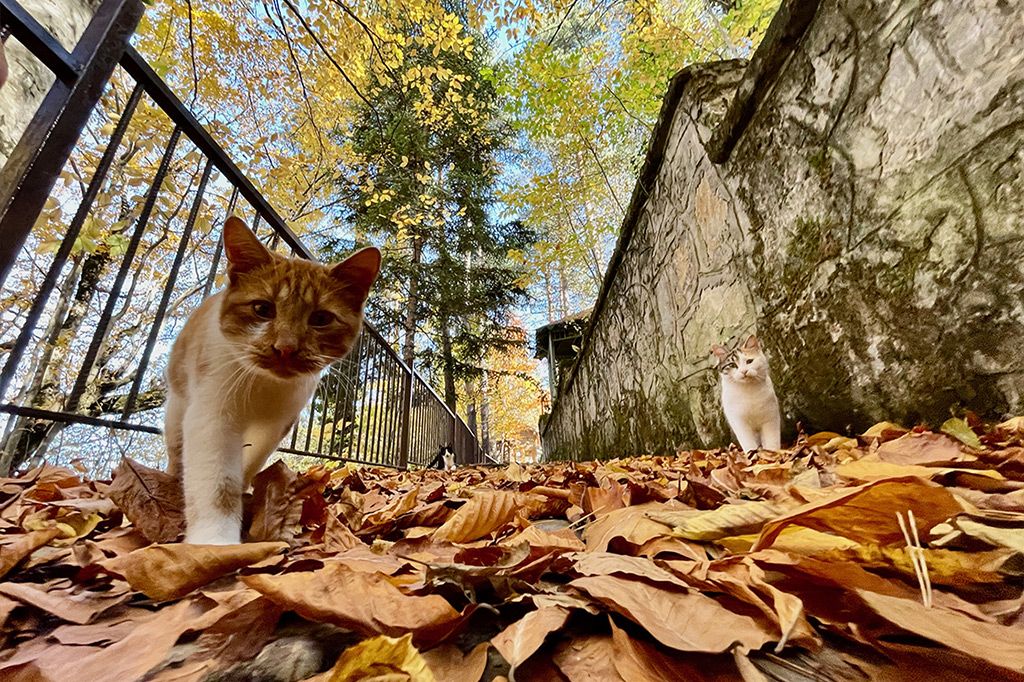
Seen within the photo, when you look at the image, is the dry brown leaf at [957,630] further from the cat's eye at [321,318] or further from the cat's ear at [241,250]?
the cat's ear at [241,250]

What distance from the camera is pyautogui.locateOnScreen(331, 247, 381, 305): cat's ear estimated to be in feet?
5.10

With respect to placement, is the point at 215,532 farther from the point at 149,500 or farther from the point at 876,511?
the point at 876,511

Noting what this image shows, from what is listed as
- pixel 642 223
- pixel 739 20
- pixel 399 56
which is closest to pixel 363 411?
pixel 642 223

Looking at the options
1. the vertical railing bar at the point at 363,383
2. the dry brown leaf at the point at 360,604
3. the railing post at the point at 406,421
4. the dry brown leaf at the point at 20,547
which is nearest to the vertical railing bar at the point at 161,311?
the dry brown leaf at the point at 20,547

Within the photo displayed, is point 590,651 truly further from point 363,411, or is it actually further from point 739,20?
point 739,20

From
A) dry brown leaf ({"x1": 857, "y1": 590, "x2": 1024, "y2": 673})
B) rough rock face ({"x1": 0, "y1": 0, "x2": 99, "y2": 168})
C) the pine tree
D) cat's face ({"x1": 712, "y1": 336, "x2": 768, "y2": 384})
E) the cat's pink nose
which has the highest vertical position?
the pine tree

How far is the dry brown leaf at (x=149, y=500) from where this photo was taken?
108cm

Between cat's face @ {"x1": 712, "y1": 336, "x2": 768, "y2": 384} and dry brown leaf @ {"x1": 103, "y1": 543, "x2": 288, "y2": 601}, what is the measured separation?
251 centimetres

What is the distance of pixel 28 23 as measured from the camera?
1.62 m

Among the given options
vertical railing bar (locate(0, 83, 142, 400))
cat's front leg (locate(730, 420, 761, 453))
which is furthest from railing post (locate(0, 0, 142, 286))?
cat's front leg (locate(730, 420, 761, 453))

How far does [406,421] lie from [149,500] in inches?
229

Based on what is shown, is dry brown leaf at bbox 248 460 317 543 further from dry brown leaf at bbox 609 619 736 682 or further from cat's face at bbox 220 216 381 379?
dry brown leaf at bbox 609 619 736 682

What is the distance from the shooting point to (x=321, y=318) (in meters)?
1.46

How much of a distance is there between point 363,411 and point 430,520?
4245 mm
